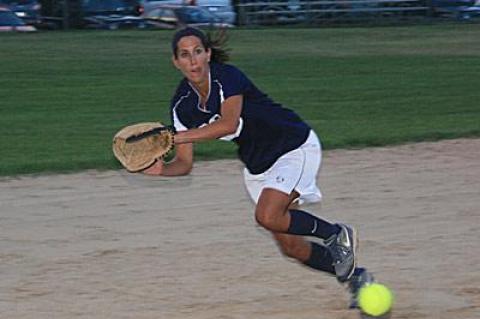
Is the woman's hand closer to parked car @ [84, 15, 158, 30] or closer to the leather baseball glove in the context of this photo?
the leather baseball glove

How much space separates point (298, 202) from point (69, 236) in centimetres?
256

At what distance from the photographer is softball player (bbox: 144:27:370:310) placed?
644cm

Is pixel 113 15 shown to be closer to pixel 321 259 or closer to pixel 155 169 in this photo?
pixel 155 169

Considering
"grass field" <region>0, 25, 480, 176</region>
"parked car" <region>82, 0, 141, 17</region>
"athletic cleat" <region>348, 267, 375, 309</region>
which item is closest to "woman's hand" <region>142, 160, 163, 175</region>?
"athletic cleat" <region>348, 267, 375, 309</region>

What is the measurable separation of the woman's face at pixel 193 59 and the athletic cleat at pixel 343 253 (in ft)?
3.87

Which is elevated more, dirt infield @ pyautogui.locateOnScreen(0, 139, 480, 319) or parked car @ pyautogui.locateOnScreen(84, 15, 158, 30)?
dirt infield @ pyautogui.locateOnScreen(0, 139, 480, 319)

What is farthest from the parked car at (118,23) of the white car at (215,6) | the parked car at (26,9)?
the parked car at (26,9)

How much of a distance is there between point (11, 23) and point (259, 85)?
17.8 m

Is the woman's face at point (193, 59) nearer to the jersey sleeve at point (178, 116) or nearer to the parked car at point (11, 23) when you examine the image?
the jersey sleeve at point (178, 116)

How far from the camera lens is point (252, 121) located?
21.9 ft

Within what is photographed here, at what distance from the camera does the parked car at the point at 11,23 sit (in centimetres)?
3700

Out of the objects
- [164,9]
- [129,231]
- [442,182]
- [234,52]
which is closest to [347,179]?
[442,182]

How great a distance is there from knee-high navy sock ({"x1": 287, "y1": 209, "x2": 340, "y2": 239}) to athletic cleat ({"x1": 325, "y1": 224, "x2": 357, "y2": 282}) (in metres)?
0.05

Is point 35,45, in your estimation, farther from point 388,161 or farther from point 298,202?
point 298,202
